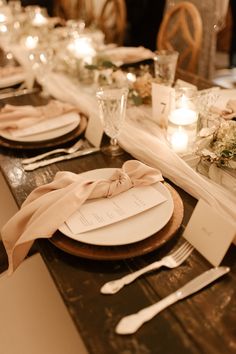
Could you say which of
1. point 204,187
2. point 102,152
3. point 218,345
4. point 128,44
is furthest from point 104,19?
point 218,345

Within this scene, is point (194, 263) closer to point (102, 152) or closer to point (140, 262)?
point (140, 262)

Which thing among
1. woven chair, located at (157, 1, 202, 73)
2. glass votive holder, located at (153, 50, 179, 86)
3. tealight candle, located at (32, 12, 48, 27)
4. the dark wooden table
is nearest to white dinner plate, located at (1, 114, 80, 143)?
glass votive holder, located at (153, 50, 179, 86)

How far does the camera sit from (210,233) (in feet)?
2.48

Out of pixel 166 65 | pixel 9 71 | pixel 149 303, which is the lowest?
pixel 149 303

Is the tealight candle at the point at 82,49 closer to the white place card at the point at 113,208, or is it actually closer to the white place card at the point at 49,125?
the white place card at the point at 49,125

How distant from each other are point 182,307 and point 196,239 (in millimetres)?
161

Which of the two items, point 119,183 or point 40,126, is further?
point 40,126

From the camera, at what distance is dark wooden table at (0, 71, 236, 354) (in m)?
0.61

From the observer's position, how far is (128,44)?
183 inches

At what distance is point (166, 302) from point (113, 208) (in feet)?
0.85

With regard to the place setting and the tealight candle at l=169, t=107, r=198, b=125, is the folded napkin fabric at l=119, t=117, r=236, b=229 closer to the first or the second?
the tealight candle at l=169, t=107, r=198, b=125

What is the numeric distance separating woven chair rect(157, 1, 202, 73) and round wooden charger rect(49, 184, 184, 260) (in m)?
1.51

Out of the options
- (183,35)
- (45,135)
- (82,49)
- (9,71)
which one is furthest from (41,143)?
(183,35)

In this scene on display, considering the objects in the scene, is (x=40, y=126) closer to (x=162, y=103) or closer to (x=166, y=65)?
(x=162, y=103)
